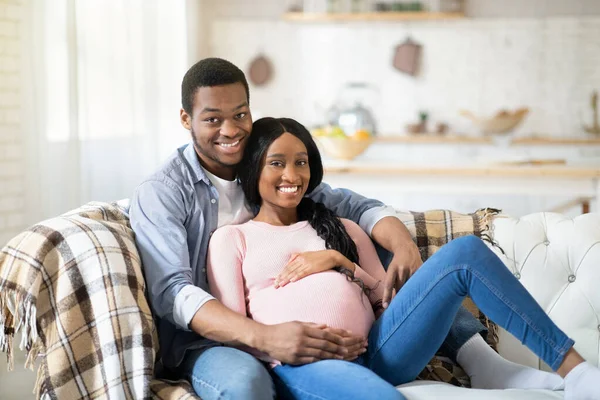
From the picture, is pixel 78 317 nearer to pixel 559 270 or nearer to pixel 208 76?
pixel 208 76

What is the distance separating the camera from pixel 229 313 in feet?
5.75

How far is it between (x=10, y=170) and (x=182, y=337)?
1.24 m

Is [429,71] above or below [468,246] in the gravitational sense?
above

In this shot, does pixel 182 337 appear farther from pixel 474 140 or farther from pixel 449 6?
pixel 449 6

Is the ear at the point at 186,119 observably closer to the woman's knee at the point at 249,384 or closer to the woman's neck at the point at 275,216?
the woman's neck at the point at 275,216

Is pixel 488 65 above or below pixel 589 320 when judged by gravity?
above

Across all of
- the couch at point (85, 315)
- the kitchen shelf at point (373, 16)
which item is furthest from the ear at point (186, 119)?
the kitchen shelf at point (373, 16)

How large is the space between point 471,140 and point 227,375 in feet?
15.2

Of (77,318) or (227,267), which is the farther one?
(227,267)

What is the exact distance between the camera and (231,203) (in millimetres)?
2086

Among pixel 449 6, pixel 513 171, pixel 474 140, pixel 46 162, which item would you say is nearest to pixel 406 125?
pixel 474 140

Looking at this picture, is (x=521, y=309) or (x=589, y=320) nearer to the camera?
(x=521, y=309)

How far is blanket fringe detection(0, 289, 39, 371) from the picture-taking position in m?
1.70

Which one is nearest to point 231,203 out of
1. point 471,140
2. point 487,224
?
point 487,224
